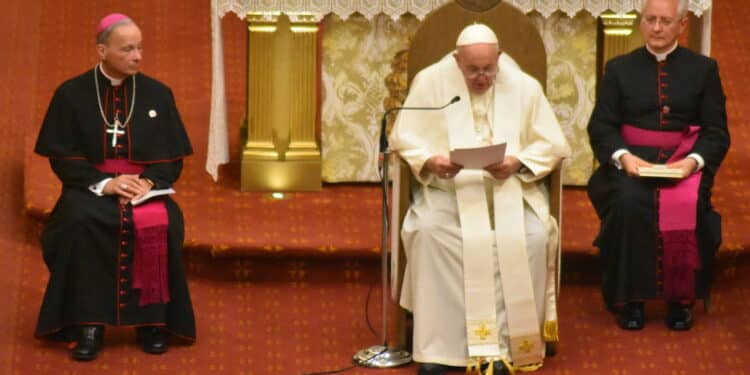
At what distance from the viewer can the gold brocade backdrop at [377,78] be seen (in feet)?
30.4

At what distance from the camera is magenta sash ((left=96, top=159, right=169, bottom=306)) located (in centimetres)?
748

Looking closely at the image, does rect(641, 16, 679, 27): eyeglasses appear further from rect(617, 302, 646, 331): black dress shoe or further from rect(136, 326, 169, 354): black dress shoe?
rect(136, 326, 169, 354): black dress shoe

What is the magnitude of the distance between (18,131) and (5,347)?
3.13 metres

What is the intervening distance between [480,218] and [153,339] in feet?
5.22

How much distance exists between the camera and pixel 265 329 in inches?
313

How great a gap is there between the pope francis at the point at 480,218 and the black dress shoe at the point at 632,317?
56 centimetres

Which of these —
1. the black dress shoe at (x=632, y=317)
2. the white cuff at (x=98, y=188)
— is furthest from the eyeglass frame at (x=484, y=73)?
the white cuff at (x=98, y=188)

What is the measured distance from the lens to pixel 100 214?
24.5 ft

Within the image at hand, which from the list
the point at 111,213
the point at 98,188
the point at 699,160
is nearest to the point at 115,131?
the point at 98,188

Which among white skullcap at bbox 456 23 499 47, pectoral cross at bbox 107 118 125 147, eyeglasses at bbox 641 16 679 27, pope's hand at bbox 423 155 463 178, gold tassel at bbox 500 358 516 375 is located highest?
eyeglasses at bbox 641 16 679 27

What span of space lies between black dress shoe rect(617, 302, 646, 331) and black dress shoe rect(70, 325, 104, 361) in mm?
2473

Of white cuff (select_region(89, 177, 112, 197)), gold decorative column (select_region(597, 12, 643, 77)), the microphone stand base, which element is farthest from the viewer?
gold decorative column (select_region(597, 12, 643, 77))

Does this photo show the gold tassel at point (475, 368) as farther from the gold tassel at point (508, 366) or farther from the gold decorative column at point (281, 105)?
the gold decorative column at point (281, 105)

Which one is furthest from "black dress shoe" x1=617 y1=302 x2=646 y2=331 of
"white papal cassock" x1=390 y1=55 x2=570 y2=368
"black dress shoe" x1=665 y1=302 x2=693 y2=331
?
"white papal cassock" x1=390 y1=55 x2=570 y2=368
